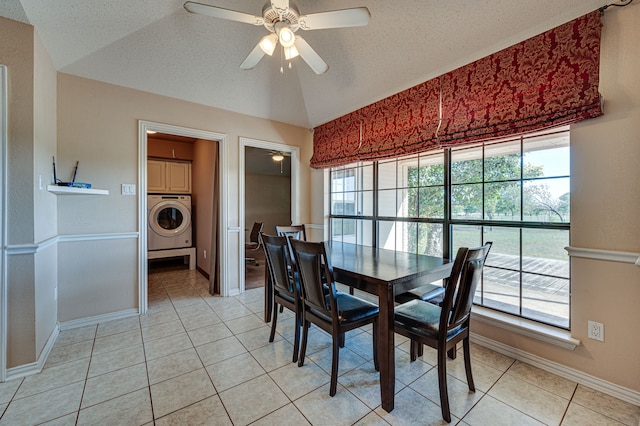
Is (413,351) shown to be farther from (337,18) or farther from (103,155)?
(103,155)

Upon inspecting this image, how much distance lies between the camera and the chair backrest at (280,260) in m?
2.00

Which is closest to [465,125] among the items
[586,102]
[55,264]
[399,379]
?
[586,102]

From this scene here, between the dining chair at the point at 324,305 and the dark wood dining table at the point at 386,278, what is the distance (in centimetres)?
19

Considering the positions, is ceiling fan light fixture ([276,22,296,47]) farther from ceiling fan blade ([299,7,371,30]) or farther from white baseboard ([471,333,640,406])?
white baseboard ([471,333,640,406])

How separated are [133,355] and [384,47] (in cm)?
346

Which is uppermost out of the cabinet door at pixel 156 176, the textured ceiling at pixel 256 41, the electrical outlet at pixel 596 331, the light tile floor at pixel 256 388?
the textured ceiling at pixel 256 41

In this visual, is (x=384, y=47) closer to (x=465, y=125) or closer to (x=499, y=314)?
(x=465, y=125)

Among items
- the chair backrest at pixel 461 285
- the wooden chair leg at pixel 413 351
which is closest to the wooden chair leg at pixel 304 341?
the wooden chair leg at pixel 413 351

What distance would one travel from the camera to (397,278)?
1.58 m

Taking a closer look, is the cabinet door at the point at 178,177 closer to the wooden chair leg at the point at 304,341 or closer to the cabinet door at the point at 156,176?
the cabinet door at the point at 156,176

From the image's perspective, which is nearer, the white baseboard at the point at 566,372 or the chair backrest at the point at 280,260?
the white baseboard at the point at 566,372

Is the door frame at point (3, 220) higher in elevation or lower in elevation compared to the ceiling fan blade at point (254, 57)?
lower

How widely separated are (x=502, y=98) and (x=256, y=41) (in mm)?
2339

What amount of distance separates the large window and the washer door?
12.2ft
